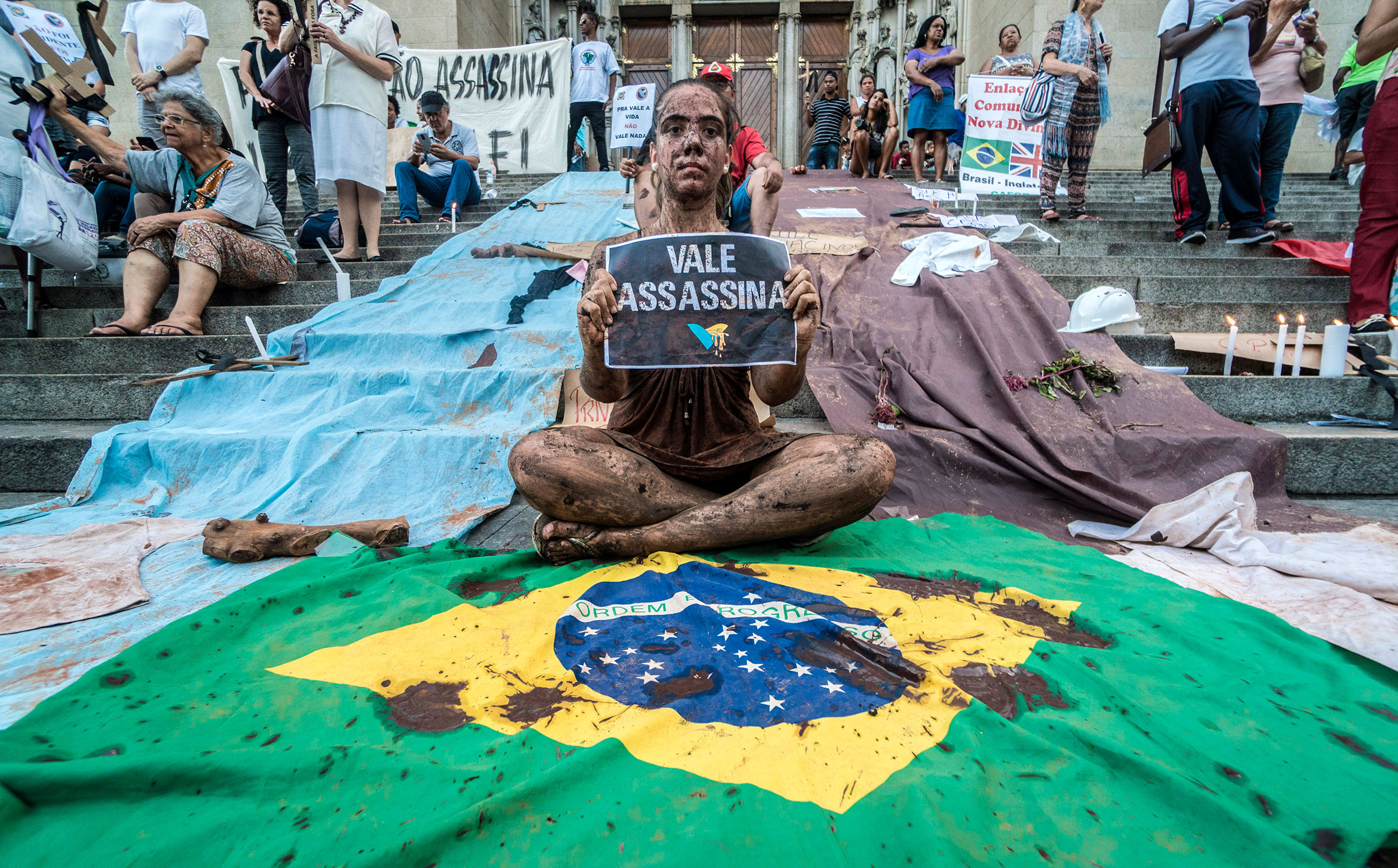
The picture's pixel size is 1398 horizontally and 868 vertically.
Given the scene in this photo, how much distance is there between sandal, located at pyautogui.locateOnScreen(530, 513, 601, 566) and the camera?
227 cm

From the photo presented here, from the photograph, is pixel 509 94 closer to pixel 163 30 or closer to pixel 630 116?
pixel 630 116

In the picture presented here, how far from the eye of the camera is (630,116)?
392 inches

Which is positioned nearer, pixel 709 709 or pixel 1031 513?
pixel 709 709

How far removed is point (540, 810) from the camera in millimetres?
1144

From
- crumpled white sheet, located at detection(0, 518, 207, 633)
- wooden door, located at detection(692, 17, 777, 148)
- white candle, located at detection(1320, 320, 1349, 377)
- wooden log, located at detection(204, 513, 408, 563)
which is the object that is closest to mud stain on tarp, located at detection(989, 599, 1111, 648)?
wooden log, located at detection(204, 513, 408, 563)

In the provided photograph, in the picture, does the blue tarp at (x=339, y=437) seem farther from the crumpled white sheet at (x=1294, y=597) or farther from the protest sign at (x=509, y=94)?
the protest sign at (x=509, y=94)

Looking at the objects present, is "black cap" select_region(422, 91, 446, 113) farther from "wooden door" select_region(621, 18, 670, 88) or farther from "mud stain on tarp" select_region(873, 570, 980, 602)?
"wooden door" select_region(621, 18, 670, 88)

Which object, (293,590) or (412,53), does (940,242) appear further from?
(412,53)

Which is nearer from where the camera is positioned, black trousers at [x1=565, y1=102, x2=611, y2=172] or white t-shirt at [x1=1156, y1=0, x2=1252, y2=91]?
white t-shirt at [x1=1156, y1=0, x2=1252, y2=91]

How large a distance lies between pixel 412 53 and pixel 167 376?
1028 centimetres

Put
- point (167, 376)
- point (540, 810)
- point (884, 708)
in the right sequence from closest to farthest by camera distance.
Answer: point (540, 810), point (884, 708), point (167, 376)

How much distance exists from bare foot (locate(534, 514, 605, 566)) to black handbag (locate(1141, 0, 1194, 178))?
6229 mm

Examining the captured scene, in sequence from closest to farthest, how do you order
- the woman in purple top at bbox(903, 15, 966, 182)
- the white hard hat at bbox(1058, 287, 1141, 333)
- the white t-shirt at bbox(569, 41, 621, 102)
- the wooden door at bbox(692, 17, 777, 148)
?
the white hard hat at bbox(1058, 287, 1141, 333), the woman in purple top at bbox(903, 15, 966, 182), the white t-shirt at bbox(569, 41, 621, 102), the wooden door at bbox(692, 17, 777, 148)

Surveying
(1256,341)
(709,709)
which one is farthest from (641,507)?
(1256,341)
